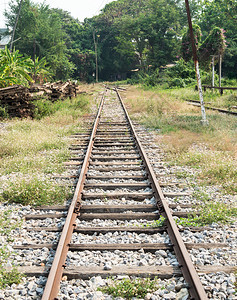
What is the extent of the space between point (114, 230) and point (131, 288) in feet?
3.72

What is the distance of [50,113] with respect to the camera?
12531 millimetres

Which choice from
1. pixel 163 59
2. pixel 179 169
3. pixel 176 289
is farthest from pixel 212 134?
pixel 163 59

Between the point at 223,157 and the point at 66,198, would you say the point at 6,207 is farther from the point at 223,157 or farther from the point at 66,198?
the point at 223,157

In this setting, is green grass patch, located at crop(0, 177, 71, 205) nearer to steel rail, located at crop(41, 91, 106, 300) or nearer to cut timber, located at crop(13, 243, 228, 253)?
steel rail, located at crop(41, 91, 106, 300)

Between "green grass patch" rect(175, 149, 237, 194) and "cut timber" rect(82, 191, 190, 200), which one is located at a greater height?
"green grass patch" rect(175, 149, 237, 194)

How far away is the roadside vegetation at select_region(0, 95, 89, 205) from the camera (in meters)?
4.81

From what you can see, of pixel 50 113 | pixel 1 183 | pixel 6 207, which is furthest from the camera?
pixel 50 113

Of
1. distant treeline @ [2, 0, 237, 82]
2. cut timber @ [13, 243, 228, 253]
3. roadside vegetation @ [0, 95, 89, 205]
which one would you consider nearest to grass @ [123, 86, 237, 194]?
cut timber @ [13, 243, 228, 253]

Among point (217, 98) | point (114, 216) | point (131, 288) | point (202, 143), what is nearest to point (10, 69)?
point (202, 143)

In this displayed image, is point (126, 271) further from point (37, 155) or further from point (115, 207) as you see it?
point (37, 155)

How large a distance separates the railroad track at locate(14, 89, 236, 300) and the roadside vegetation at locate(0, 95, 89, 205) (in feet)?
1.29

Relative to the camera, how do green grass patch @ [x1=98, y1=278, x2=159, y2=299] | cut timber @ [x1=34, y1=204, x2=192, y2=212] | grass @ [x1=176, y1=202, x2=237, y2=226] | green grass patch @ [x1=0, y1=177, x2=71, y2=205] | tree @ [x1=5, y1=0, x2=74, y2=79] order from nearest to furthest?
green grass patch @ [x1=98, y1=278, x2=159, y2=299] → grass @ [x1=176, y1=202, x2=237, y2=226] → cut timber @ [x1=34, y1=204, x2=192, y2=212] → green grass patch @ [x1=0, y1=177, x2=71, y2=205] → tree @ [x1=5, y1=0, x2=74, y2=79]

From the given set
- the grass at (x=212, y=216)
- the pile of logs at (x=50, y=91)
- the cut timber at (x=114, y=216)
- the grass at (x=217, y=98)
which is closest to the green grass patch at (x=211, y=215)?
the grass at (x=212, y=216)

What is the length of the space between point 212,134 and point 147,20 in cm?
3897
